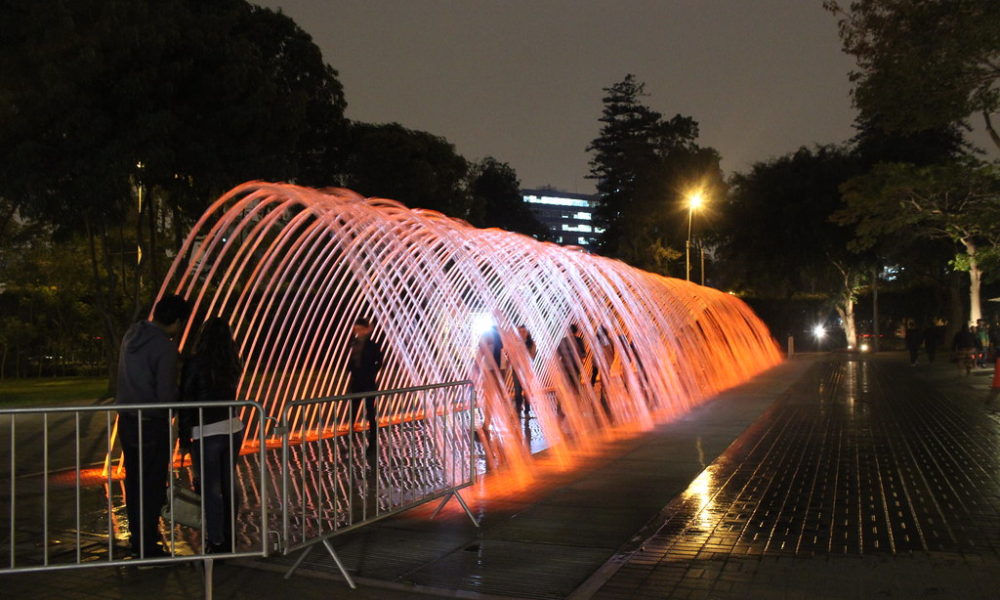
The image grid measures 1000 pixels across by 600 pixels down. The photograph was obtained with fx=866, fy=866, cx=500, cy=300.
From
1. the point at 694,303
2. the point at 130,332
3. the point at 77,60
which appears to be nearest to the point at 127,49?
the point at 77,60

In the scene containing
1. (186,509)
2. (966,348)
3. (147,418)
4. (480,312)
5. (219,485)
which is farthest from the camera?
(966,348)

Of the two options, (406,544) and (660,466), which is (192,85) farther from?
(406,544)

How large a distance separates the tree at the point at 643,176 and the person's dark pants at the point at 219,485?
145 ft

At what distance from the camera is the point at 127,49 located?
16.6 metres

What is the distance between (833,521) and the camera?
7.27m

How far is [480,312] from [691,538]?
837cm

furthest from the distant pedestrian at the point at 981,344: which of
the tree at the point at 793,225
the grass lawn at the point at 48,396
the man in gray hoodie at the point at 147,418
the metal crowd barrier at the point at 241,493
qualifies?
the man in gray hoodie at the point at 147,418

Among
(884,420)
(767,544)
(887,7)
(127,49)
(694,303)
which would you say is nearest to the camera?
(767,544)

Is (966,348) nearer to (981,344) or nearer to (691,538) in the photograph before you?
(981,344)

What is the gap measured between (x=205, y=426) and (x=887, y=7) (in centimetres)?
2016

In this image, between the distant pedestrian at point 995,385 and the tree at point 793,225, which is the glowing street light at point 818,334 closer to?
the tree at point 793,225

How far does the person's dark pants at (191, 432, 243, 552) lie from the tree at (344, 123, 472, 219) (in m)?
24.6

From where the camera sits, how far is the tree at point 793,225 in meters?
42.9

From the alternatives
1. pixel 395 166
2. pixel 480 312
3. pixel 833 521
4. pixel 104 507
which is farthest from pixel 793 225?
pixel 104 507
